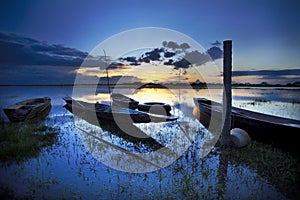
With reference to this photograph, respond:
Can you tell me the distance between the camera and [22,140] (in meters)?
6.79

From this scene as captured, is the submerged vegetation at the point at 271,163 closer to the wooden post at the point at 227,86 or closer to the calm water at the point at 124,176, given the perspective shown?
the calm water at the point at 124,176

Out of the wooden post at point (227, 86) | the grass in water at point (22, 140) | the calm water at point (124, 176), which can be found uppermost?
the wooden post at point (227, 86)

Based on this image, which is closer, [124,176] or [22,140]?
[124,176]

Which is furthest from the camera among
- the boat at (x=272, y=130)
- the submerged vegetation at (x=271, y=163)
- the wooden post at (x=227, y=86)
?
the wooden post at (x=227, y=86)

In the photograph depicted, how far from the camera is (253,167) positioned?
4914 mm

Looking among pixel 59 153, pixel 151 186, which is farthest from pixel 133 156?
pixel 59 153

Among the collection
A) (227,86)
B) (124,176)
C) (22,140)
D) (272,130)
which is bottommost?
(124,176)

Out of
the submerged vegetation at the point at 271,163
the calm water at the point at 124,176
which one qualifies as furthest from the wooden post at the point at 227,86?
the calm water at the point at 124,176

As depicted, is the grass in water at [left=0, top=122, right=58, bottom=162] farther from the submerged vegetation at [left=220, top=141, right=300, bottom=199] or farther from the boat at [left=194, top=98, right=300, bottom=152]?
the boat at [left=194, top=98, right=300, bottom=152]

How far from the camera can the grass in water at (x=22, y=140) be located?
5.69 meters

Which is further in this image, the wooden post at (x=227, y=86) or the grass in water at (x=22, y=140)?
the wooden post at (x=227, y=86)

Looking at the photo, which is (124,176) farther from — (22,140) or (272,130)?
(272,130)

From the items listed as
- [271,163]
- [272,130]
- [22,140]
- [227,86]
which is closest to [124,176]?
[271,163]

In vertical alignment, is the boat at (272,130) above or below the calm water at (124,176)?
above
